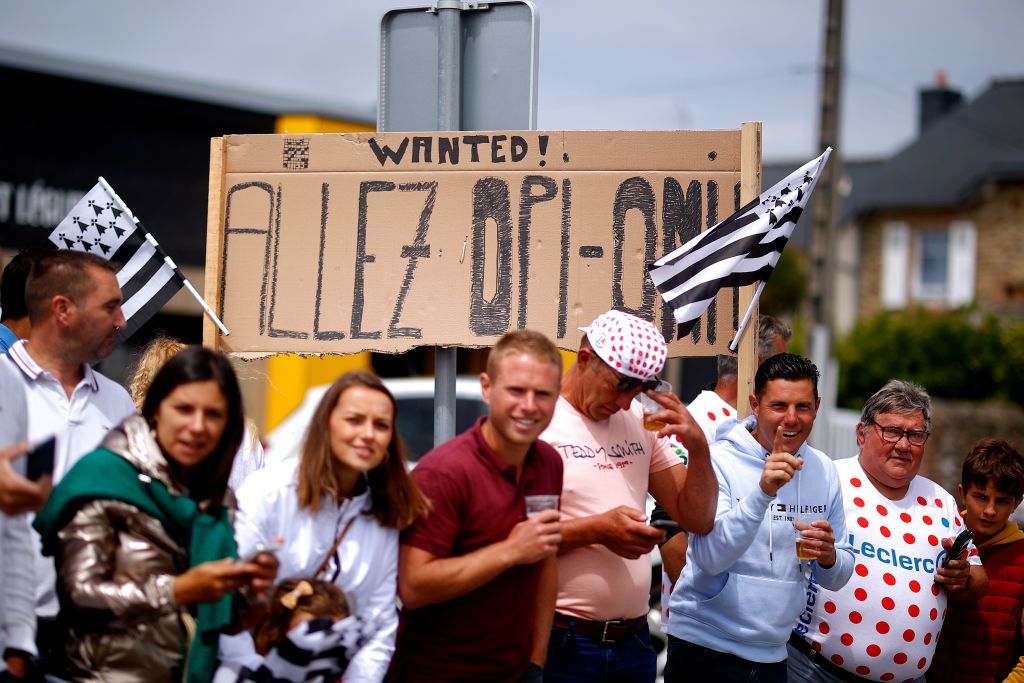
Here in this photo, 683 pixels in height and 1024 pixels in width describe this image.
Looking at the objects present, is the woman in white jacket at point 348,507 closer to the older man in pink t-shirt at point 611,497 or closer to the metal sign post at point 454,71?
the older man in pink t-shirt at point 611,497

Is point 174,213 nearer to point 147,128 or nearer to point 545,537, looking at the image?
point 147,128

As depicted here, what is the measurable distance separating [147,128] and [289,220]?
35.2ft

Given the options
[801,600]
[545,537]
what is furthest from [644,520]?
[801,600]

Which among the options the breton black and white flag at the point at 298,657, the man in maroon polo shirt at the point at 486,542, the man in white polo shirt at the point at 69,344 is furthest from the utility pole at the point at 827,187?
the breton black and white flag at the point at 298,657

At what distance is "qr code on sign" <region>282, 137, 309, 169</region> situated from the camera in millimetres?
4645

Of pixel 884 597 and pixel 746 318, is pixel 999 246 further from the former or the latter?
pixel 746 318

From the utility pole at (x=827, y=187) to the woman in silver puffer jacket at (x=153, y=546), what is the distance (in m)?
13.2

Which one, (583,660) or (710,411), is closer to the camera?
(583,660)

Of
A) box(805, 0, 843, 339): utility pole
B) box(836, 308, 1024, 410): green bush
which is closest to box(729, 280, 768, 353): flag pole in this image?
box(805, 0, 843, 339): utility pole

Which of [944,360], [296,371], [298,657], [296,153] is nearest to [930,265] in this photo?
[944,360]

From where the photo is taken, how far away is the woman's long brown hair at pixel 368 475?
336 centimetres

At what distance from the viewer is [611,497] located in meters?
4.02

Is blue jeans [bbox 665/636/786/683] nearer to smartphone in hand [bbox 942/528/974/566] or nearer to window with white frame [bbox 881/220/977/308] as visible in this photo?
smartphone in hand [bbox 942/528/974/566]

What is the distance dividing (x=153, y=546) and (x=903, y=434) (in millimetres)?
2880
